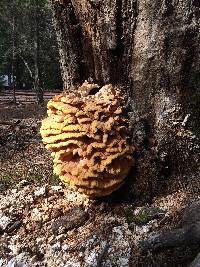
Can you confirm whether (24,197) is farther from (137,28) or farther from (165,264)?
(137,28)

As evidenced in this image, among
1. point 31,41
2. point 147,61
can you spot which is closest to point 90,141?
point 147,61

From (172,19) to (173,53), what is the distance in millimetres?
252

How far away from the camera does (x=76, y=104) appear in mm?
3047

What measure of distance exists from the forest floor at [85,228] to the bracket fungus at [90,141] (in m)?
0.33

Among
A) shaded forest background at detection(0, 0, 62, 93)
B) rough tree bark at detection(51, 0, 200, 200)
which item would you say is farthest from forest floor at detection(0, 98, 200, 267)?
shaded forest background at detection(0, 0, 62, 93)

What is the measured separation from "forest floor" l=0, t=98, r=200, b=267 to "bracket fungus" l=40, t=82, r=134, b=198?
1.10 ft

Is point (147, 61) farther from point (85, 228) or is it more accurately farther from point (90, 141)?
point (85, 228)

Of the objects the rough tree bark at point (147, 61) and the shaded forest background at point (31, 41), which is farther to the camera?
the shaded forest background at point (31, 41)

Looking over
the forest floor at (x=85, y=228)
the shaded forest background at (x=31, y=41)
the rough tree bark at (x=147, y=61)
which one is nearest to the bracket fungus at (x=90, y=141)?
the rough tree bark at (x=147, y=61)

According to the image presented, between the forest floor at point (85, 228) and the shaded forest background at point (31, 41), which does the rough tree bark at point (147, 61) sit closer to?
the forest floor at point (85, 228)

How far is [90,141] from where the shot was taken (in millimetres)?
3045

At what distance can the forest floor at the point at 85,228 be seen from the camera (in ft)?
9.71

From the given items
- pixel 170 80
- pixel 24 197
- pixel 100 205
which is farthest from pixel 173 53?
pixel 24 197

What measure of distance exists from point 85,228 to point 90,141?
817 mm
